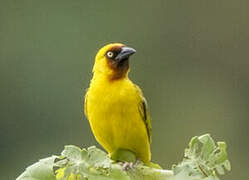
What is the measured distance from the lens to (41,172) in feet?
13.6

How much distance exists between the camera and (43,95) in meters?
22.0

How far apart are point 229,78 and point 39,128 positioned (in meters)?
5.32

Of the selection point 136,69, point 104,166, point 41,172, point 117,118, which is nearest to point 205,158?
point 104,166

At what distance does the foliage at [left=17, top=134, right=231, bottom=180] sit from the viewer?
4129 mm

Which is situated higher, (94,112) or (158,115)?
(94,112)

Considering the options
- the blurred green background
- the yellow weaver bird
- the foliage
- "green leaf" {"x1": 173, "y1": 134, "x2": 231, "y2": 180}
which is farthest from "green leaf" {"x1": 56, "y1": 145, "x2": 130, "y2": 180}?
the blurred green background

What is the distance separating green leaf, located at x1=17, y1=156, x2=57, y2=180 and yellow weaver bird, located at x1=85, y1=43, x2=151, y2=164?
2.33 meters

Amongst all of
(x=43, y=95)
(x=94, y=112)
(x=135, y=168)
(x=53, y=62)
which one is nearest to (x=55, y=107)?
(x=43, y=95)

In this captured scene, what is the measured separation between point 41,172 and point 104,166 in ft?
0.76

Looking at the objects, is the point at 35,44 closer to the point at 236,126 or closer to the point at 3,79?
the point at 3,79

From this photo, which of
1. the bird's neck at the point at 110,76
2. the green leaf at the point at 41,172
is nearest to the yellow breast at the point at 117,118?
the bird's neck at the point at 110,76

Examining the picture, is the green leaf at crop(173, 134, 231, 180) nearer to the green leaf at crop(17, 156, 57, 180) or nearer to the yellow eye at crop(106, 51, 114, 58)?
the green leaf at crop(17, 156, 57, 180)

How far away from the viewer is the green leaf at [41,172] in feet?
13.6

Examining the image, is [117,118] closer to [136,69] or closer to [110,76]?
[110,76]
